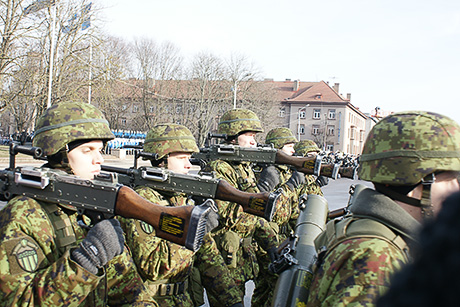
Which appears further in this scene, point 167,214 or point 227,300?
point 227,300

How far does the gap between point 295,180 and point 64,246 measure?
471cm

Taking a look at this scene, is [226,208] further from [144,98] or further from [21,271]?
[144,98]

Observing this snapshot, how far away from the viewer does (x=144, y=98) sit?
43625 millimetres

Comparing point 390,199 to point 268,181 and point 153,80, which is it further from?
point 153,80

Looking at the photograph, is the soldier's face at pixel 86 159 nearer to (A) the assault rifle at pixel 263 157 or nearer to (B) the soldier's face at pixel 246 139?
(A) the assault rifle at pixel 263 157

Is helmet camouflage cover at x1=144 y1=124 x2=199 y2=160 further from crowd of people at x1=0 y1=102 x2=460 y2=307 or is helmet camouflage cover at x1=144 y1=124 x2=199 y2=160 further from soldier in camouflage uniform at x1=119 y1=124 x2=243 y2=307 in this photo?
crowd of people at x1=0 y1=102 x2=460 y2=307

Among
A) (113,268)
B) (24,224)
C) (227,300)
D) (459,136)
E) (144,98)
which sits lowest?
(227,300)

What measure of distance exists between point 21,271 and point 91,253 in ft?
1.19

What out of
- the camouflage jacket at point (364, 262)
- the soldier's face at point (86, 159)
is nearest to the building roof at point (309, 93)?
the soldier's face at point (86, 159)

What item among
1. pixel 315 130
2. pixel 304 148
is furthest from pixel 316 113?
pixel 304 148

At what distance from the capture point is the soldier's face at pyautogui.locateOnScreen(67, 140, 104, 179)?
114 inches

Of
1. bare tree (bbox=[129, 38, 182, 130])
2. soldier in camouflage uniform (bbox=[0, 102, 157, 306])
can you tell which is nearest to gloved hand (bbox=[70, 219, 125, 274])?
soldier in camouflage uniform (bbox=[0, 102, 157, 306])

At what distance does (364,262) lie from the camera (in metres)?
1.64

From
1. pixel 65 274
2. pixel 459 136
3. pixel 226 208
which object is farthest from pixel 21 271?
pixel 226 208
